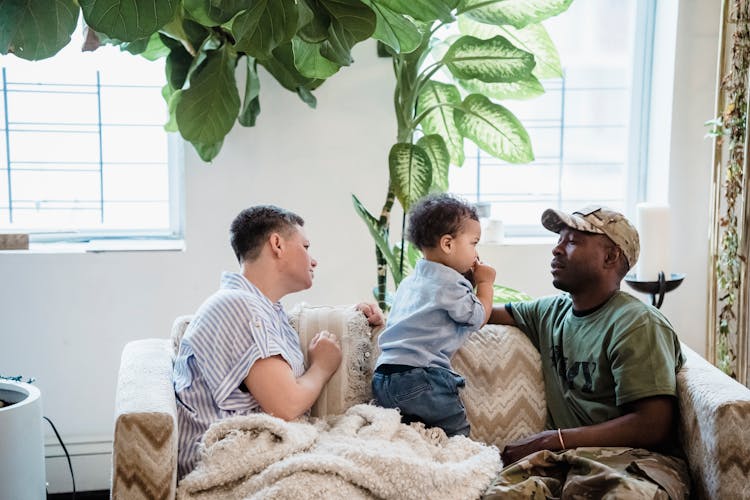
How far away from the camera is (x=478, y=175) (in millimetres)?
3617

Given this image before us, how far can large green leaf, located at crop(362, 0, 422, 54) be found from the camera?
7.64 feet

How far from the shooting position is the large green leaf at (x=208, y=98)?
2801 millimetres

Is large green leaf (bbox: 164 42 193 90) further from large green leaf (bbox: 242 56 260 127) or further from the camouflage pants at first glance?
the camouflage pants

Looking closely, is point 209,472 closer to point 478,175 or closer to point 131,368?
point 131,368

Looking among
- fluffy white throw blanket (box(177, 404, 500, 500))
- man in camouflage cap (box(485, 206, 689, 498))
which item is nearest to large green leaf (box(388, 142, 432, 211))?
man in camouflage cap (box(485, 206, 689, 498))

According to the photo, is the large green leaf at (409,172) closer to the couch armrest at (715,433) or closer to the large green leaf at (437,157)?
the large green leaf at (437,157)

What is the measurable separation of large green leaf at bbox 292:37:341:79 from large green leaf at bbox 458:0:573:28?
558 mm

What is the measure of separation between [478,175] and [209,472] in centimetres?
199

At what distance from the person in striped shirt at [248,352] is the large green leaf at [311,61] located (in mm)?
426

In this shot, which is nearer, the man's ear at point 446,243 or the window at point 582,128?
the man's ear at point 446,243

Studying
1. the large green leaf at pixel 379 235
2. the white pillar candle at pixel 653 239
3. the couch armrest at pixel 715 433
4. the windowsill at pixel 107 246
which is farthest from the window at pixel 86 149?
the couch armrest at pixel 715 433

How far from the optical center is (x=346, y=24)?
202cm

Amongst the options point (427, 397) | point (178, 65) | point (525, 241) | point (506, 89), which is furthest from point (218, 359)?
point (525, 241)

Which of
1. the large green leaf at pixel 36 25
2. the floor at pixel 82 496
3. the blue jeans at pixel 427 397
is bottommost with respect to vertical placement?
the floor at pixel 82 496
